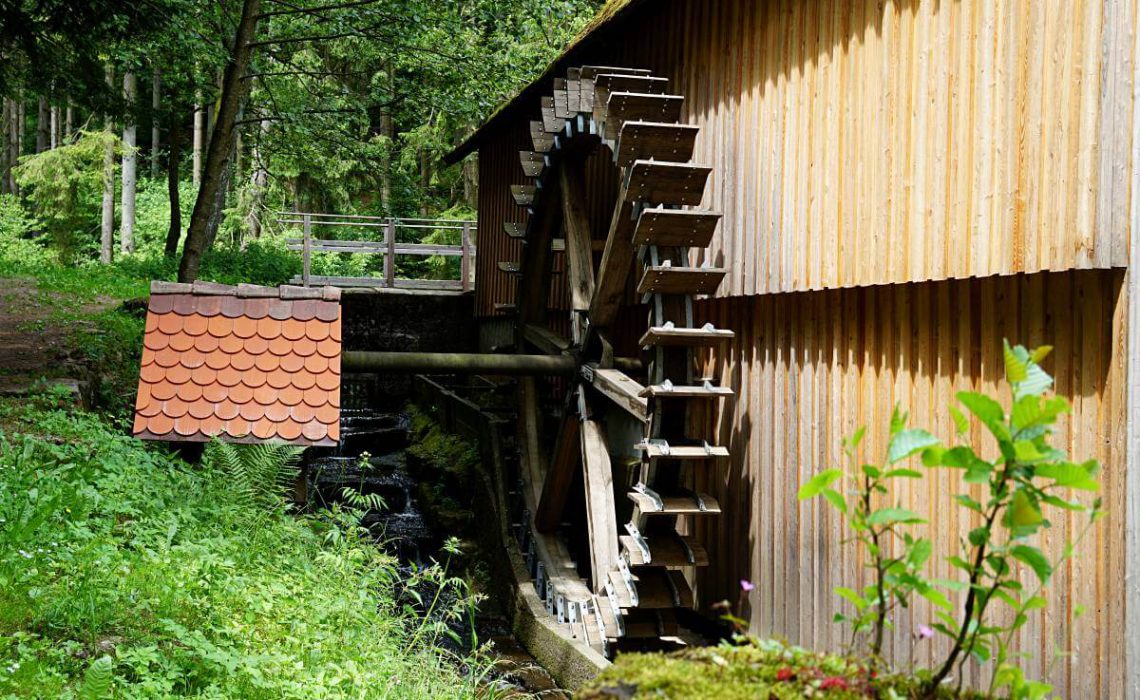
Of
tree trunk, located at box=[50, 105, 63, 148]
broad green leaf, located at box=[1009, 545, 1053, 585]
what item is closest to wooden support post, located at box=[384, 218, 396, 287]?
tree trunk, located at box=[50, 105, 63, 148]

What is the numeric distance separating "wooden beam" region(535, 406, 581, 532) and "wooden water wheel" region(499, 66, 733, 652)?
12mm

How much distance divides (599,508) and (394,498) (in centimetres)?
488

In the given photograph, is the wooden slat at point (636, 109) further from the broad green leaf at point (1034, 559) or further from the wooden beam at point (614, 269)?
the broad green leaf at point (1034, 559)

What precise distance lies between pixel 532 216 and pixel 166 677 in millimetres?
6533

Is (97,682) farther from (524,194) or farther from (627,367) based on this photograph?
(524,194)

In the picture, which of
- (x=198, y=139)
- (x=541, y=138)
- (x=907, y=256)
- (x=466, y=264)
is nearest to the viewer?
(x=907, y=256)

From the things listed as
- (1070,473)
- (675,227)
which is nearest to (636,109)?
(675,227)

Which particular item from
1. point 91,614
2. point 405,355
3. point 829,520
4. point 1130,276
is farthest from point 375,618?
point 1130,276

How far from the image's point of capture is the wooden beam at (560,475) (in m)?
8.38

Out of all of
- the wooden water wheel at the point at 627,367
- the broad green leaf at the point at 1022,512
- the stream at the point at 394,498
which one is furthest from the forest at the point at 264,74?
the broad green leaf at the point at 1022,512

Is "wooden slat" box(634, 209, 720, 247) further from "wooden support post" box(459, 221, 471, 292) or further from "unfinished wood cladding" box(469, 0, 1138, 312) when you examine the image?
"wooden support post" box(459, 221, 471, 292)

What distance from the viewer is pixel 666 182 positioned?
6789 millimetres

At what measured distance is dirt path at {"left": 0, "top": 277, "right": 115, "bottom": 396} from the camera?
8445mm

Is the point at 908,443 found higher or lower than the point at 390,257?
lower
